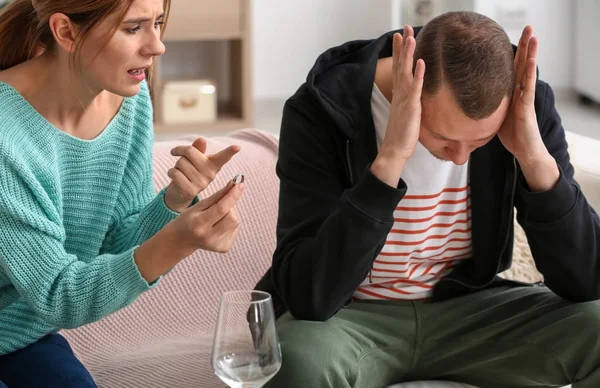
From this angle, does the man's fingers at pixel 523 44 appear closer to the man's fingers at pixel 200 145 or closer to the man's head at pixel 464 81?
the man's head at pixel 464 81

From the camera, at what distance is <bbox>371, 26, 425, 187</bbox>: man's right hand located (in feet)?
4.79

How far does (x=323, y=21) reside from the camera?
5.09 m

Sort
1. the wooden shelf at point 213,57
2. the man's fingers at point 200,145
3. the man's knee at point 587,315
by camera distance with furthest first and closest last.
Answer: the wooden shelf at point 213,57 → the man's knee at point 587,315 → the man's fingers at point 200,145

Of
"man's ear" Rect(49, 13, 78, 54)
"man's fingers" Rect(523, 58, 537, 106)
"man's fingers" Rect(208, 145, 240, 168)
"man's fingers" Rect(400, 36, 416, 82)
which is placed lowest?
"man's fingers" Rect(208, 145, 240, 168)

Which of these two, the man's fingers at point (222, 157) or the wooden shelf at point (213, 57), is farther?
the wooden shelf at point (213, 57)

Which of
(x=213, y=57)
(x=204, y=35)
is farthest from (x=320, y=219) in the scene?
(x=213, y=57)

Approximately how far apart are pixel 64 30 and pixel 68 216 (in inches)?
11.5

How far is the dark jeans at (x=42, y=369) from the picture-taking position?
1470mm

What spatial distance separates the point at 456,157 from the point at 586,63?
363 centimetres

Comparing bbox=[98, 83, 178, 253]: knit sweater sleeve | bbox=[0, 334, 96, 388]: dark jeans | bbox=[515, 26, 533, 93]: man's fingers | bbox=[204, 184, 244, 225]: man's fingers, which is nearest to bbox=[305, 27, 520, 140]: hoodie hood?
bbox=[515, 26, 533, 93]: man's fingers

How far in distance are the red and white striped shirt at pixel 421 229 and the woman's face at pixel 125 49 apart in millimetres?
434

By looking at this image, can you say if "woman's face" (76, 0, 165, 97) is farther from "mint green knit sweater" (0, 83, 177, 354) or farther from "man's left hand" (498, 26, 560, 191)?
"man's left hand" (498, 26, 560, 191)

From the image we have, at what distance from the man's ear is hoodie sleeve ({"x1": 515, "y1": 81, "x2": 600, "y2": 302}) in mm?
738

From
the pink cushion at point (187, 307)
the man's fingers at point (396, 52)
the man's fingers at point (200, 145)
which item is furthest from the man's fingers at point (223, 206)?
the pink cushion at point (187, 307)
